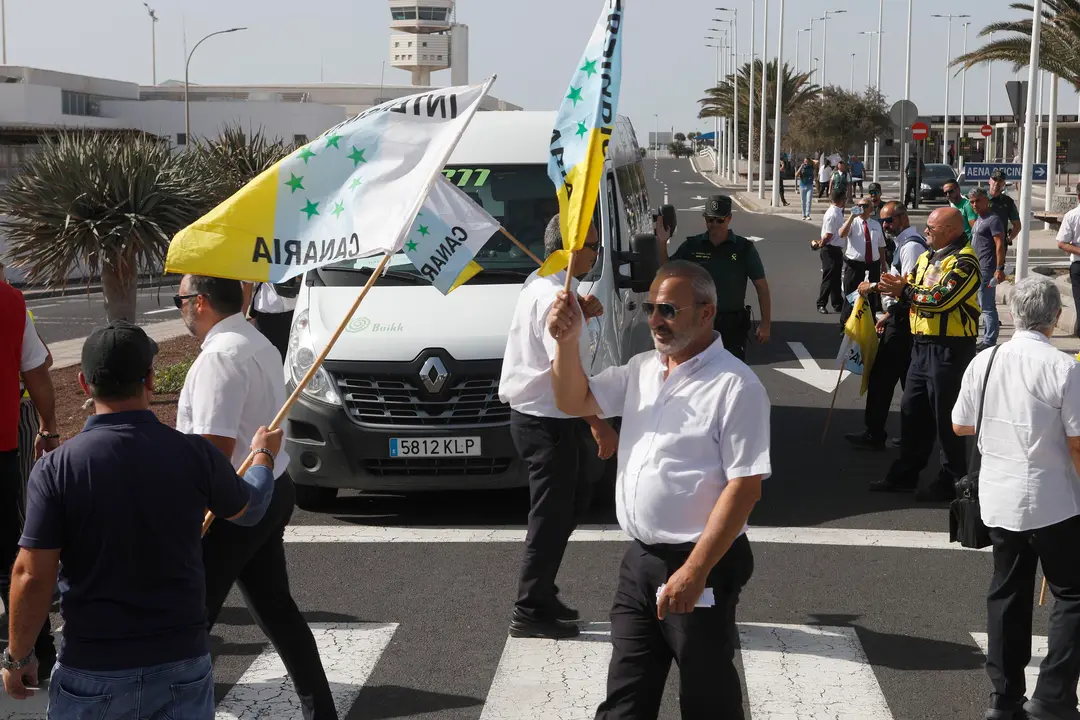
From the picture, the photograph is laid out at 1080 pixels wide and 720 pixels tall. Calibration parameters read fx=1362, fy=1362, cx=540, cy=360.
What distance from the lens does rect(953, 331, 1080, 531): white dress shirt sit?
16.9 feet

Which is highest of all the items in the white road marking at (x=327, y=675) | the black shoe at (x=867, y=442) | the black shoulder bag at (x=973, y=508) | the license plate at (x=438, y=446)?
the black shoulder bag at (x=973, y=508)

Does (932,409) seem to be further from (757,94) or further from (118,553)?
(757,94)

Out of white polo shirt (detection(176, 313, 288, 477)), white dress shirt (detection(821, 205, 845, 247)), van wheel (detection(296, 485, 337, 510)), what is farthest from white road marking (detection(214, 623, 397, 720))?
white dress shirt (detection(821, 205, 845, 247))

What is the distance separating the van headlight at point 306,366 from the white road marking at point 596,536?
0.82 metres

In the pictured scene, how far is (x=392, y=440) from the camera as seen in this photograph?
8203 millimetres

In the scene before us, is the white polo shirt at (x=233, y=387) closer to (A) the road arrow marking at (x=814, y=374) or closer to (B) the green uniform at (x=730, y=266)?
(B) the green uniform at (x=730, y=266)

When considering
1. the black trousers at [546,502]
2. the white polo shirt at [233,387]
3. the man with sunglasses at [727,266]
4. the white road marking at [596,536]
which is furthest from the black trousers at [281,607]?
the man with sunglasses at [727,266]

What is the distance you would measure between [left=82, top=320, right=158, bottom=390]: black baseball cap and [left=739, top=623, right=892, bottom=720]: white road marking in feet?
9.53

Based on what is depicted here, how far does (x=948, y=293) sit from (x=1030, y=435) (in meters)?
3.63

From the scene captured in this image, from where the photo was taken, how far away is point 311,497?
29.6 ft

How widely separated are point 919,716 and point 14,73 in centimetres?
7838

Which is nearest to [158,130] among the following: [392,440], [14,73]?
[14,73]

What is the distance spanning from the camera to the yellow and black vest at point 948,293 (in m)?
8.67

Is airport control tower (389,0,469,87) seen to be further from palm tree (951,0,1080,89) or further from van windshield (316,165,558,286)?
van windshield (316,165,558,286)
